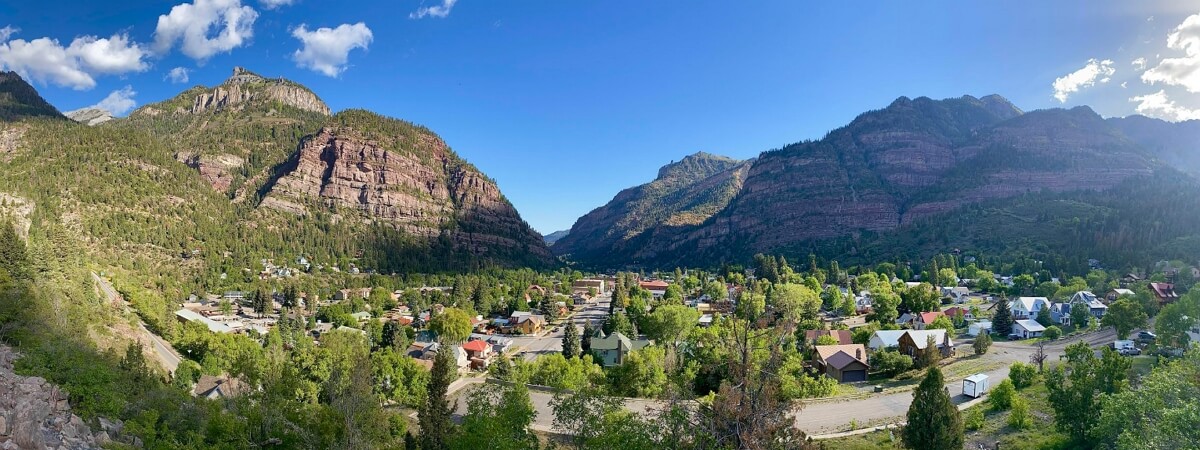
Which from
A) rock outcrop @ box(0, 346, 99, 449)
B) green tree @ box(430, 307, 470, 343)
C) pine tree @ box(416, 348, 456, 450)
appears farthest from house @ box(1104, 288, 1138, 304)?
rock outcrop @ box(0, 346, 99, 449)

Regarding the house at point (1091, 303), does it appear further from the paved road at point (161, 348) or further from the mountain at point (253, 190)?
the mountain at point (253, 190)

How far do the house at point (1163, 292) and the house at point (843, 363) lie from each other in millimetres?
36183

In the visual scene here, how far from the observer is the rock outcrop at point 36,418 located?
48.2 feet

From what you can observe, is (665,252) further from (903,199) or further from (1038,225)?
(1038,225)

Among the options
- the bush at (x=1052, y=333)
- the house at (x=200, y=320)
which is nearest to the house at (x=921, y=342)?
the bush at (x=1052, y=333)

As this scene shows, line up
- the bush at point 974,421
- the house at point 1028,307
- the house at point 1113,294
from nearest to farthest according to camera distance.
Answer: the bush at point 974,421 → the house at point 1028,307 → the house at point 1113,294

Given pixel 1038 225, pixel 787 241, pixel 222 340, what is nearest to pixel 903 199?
pixel 787 241

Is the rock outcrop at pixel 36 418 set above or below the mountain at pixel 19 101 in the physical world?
below

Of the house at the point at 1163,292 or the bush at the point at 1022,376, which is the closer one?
the bush at the point at 1022,376

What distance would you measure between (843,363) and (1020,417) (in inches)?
642

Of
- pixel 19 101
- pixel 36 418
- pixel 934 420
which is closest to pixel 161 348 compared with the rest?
pixel 36 418

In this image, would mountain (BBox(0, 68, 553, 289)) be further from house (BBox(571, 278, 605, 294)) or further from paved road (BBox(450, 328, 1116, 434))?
paved road (BBox(450, 328, 1116, 434))

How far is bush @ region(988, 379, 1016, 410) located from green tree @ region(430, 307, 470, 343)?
45.2m

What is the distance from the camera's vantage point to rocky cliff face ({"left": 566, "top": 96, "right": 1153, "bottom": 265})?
150875 mm
